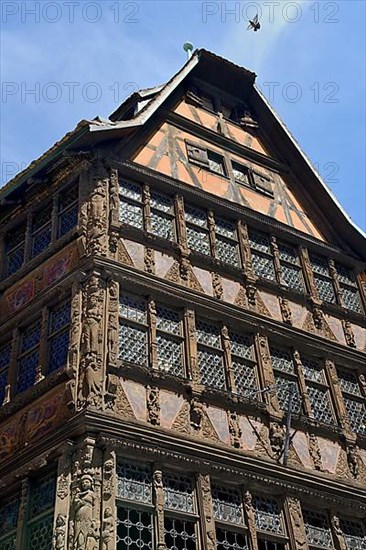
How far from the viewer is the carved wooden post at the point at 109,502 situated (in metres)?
8.69

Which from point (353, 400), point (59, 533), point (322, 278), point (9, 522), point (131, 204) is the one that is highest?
point (322, 278)

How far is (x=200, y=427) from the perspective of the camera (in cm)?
1066

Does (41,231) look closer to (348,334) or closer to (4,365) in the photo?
(4,365)

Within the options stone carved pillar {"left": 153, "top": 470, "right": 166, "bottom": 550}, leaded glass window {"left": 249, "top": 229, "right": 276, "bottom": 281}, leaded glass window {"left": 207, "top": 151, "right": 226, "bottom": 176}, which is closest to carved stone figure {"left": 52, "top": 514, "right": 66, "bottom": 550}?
stone carved pillar {"left": 153, "top": 470, "right": 166, "bottom": 550}

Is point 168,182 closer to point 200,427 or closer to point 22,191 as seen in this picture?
point 22,191

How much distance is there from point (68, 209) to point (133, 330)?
276 cm

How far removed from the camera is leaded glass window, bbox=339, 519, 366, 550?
11.4 metres

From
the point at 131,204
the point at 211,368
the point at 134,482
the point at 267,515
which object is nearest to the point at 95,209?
the point at 131,204

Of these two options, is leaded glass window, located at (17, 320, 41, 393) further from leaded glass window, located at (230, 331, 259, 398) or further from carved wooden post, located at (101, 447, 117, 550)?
leaded glass window, located at (230, 331, 259, 398)

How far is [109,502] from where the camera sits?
9.00 metres

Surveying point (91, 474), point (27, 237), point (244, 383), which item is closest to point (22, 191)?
point (27, 237)

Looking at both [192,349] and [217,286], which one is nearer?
[192,349]

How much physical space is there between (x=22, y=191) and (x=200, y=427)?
18.4 feet

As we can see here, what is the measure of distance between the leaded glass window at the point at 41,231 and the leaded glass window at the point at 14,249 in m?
0.32
